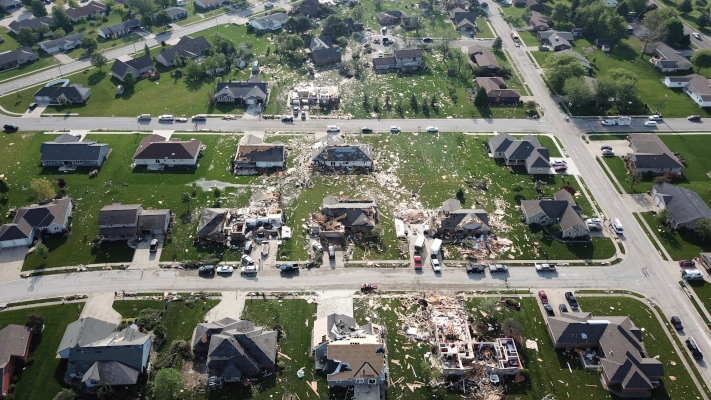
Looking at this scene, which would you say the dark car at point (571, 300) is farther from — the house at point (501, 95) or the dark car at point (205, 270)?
the house at point (501, 95)

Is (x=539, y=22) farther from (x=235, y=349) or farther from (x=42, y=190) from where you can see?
(x=42, y=190)

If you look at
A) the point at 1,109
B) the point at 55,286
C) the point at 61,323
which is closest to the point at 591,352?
the point at 61,323

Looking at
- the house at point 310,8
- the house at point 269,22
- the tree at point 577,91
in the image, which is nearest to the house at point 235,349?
the tree at point 577,91

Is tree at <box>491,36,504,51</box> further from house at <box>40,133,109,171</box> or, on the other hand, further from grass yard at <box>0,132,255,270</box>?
house at <box>40,133,109,171</box>

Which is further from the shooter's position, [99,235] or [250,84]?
[250,84]

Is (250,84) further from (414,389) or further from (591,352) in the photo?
(591,352)

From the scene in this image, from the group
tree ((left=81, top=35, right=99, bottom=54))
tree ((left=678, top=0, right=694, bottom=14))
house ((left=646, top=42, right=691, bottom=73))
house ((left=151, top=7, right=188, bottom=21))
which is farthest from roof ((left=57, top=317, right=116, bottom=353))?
tree ((left=678, top=0, right=694, bottom=14))

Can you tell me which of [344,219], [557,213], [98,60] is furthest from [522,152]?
[98,60]
